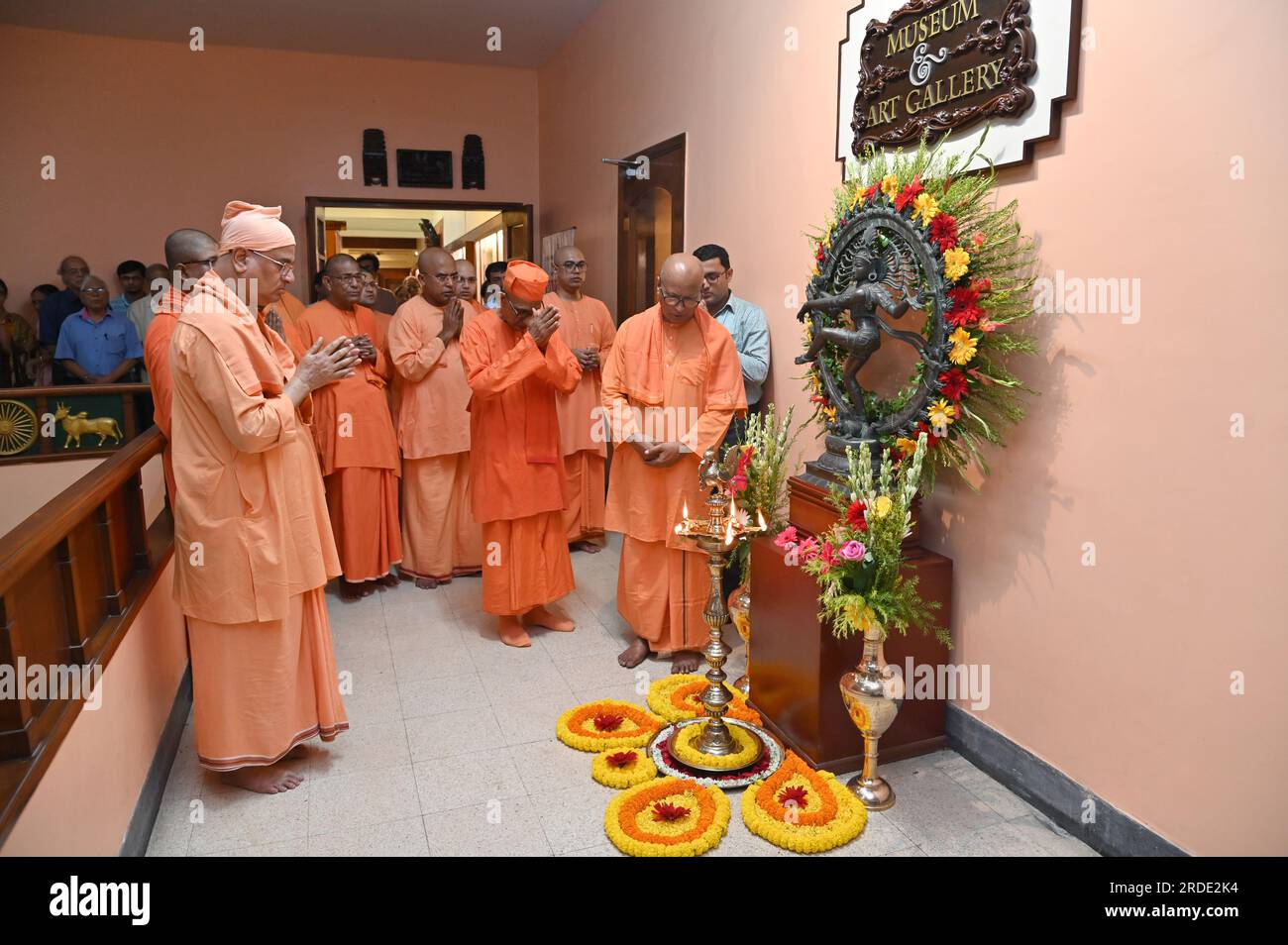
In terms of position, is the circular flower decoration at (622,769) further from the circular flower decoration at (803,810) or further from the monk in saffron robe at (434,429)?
the monk in saffron robe at (434,429)

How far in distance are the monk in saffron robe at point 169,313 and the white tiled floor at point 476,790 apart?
1.19 metres

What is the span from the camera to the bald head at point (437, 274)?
5078mm

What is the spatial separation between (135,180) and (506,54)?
326cm

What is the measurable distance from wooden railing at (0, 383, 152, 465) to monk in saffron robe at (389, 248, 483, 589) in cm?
147

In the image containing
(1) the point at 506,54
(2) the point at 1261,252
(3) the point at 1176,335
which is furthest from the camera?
(1) the point at 506,54

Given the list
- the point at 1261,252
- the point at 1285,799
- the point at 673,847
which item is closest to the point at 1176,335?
the point at 1261,252

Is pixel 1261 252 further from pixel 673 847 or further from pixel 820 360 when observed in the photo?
pixel 673 847

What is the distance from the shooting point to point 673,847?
2.47m

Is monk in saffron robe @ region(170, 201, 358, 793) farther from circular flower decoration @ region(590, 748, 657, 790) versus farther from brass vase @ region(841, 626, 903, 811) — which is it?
brass vase @ region(841, 626, 903, 811)

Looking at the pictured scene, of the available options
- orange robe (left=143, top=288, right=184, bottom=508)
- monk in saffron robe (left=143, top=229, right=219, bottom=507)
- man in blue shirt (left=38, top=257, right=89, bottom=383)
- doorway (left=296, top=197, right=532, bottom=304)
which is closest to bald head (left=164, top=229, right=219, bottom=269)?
monk in saffron robe (left=143, top=229, right=219, bottom=507)

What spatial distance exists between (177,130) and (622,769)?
22.6 ft

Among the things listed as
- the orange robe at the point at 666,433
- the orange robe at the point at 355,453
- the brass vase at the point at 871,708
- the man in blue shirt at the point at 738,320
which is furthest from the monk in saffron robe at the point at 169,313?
the brass vase at the point at 871,708

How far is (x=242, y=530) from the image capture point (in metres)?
2.68
